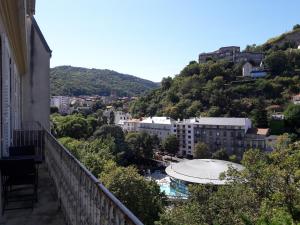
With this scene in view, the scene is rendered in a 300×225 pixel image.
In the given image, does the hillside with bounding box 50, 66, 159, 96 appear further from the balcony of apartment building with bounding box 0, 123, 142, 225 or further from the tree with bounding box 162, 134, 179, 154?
the balcony of apartment building with bounding box 0, 123, 142, 225

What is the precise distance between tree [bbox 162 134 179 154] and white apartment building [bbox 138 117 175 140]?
571cm

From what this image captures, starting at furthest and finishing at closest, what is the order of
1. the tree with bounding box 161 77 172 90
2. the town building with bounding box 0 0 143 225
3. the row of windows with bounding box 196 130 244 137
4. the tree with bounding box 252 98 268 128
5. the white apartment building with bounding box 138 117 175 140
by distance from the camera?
the tree with bounding box 161 77 172 90, the white apartment building with bounding box 138 117 175 140, the tree with bounding box 252 98 268 128, the row of windows with bounding box 196 130 244 137, the town building with bounding box 0 0 143 225

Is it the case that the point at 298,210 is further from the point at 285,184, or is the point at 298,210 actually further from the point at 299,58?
the point at 299,58

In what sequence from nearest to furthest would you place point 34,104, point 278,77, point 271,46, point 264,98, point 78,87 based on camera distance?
point 34,104, point 264,98, point 278,77, point 271,46, point 78,87

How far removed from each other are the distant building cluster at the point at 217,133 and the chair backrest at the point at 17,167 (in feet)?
162

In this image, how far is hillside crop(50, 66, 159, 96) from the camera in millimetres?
135500

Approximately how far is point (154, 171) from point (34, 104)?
40.2m

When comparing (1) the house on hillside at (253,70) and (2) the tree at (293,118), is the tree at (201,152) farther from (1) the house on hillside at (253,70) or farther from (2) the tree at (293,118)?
(1) the house on hillside at (253,70)

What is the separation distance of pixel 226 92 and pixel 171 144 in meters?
21.4

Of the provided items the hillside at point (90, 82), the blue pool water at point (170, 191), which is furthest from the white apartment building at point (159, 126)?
the hillside at point (90, 82)

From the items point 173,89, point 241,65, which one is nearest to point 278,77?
point 241,65

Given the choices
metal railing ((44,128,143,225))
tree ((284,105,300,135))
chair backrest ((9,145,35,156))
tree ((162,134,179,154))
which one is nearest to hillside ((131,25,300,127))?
tree ((284,105,300,135))

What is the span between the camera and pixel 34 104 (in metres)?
10.7

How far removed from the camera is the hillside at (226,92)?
64875 mm
